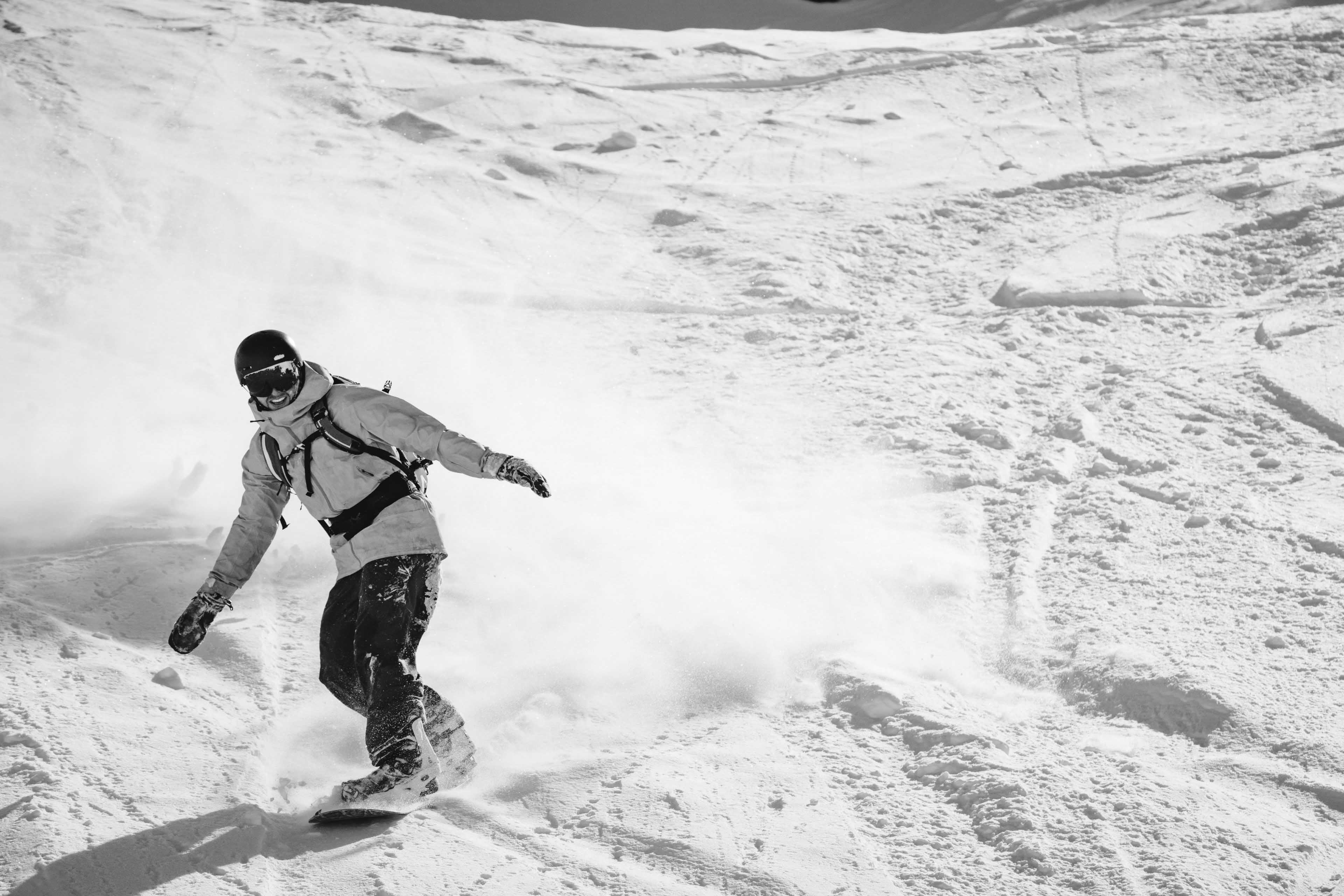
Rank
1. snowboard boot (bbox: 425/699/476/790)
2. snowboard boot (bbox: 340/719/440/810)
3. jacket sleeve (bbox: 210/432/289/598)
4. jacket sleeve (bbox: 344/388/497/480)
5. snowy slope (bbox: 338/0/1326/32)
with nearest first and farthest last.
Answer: snowboard boot (bbox: 340/719/440/810), jacket sleeve (bbox: 344/388/497/480), snowboard boot (bbox: 425/699/476/790), jacket sleeve (bbox: 210/432/289/598), snowy slope (bbox: 338/0/1326/32)

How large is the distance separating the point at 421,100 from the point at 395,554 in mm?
8866

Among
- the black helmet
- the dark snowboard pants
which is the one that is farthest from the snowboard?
the black helmet

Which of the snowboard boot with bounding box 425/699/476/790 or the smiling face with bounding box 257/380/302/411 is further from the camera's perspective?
the snowboard boot with bounding box 425/699/476/790

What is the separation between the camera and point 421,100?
37.7 ft

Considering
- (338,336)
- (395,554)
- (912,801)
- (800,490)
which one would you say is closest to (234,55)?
(338,336)

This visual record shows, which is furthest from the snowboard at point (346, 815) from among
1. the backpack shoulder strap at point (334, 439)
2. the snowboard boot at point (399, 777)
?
the backpack shoulder strap at point (334, 439)

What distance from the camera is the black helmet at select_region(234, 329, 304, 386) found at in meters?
3.49

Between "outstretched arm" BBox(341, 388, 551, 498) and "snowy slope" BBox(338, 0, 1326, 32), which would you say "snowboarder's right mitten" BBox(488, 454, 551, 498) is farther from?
"snowy slope" BBox(338, 0, 1326, 32)

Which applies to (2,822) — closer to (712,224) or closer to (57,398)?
(57,398)

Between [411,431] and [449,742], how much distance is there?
0.99 metres

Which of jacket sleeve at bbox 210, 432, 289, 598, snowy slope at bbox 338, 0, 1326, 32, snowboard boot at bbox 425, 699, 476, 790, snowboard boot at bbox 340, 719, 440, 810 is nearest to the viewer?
snowboard boot at bbox 340, 719, 440, 810

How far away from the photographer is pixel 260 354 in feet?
11.5

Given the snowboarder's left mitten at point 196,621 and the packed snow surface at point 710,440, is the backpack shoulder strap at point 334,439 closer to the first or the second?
the snowboarder's left mitten at point 196,621

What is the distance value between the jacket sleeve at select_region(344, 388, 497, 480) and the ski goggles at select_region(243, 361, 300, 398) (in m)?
0.17
